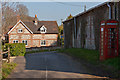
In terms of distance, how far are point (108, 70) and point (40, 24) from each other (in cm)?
3439

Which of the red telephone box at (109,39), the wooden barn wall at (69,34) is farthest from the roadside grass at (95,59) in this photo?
the wooden barn wall at (69,34)

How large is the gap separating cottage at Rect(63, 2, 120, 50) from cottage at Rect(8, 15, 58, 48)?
13517mm

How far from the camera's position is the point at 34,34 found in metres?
37.6

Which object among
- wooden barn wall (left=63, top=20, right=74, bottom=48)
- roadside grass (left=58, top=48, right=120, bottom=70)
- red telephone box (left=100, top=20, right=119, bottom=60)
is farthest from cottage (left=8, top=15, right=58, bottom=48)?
red telephone box (left=100, top=20, right=119, bottom=60)

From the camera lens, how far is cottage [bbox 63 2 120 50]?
42.3 ft

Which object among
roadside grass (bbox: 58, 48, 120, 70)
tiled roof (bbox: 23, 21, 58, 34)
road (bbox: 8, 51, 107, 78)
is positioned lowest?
road (bbox: 8, 51, 107, 78)

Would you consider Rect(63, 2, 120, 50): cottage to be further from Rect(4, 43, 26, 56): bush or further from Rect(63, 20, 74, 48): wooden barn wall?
Rect(4, 43, 26, 56): bush

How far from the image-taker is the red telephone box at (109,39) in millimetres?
9680

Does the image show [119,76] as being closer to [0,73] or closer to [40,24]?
[0,73]

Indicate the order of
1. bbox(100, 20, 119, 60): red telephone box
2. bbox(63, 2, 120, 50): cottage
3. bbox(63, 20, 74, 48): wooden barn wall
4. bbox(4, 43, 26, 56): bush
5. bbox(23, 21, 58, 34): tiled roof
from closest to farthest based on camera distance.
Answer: bbox(100, 20, 119, 60): red telephone box, bbox(63, 2, 120, 50): cottage, bbox(4, 43, 26, 56): bush, bbox(63, 20, 74, 48): wooden barn wall, bbox(23, 21, 58, 34): tiled roof

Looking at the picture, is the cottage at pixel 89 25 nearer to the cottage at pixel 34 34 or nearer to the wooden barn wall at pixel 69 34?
the wooden barn wall at pixel 69 34

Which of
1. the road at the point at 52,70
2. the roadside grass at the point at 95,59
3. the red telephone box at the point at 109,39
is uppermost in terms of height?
the red telephone box at the point at 109,39

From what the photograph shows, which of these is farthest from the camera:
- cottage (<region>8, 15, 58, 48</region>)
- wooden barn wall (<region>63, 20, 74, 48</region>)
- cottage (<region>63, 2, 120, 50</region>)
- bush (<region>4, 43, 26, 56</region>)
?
cottage (<region>8, 15, 58, 48</region>)

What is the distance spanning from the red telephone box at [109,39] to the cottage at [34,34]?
92.6 feet
